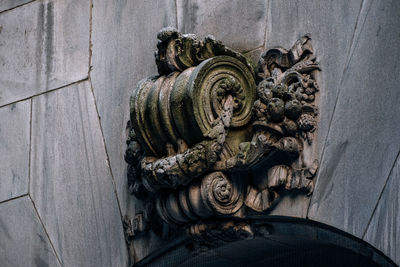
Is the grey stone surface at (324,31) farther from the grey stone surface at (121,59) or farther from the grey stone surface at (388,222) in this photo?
the grey stone surface at (121,59)

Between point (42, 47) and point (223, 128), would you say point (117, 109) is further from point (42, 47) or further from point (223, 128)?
point (223, 128)

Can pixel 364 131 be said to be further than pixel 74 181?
No

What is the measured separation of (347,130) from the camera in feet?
18.4

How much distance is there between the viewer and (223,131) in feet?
19.5

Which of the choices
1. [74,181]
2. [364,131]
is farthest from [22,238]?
[364,131]

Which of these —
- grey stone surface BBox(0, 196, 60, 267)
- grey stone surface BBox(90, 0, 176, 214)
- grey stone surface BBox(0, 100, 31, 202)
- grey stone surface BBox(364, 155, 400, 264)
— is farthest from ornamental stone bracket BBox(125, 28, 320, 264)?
grey stone surface BBox(0, 100, 31, 202)

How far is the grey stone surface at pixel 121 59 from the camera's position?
22.6 ft

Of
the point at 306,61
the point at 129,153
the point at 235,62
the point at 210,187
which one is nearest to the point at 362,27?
the point at 306,61

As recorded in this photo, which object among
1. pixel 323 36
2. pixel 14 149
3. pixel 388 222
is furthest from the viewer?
pixel 14 149

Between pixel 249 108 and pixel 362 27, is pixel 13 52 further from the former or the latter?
pixel 362 27

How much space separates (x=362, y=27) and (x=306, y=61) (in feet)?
1.29

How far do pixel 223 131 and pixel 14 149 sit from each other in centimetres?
206

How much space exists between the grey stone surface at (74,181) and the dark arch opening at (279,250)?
0.41m

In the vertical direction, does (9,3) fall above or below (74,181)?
above
